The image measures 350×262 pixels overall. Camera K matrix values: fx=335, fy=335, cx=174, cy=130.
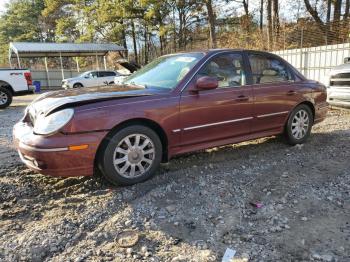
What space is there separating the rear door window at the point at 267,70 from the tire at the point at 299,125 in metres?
0.58

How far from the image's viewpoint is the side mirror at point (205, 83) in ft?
13.7

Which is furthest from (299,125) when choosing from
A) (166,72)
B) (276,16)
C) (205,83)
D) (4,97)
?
(276,16)

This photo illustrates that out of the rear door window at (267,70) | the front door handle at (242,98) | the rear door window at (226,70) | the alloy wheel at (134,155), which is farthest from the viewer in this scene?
the rear door window at (267,70)

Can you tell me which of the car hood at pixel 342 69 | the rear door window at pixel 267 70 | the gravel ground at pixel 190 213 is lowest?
the gravel ground at pixel 190 213

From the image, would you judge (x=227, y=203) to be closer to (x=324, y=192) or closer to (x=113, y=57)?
(x=324, y=192)

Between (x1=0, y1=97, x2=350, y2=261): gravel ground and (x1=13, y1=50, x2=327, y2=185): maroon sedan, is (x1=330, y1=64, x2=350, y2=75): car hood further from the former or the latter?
(x1=0, y1=97, x2=350, y2=261): gravel ground

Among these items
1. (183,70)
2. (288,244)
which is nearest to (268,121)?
(183,70)

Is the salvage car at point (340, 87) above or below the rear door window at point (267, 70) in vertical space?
below

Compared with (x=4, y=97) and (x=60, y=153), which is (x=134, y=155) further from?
(x=4, y=97)

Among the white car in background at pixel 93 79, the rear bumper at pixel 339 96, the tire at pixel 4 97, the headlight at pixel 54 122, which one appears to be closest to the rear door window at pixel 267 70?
the rear bumper at pixel 339 96

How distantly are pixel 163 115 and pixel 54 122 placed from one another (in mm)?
1230

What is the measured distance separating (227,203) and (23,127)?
254cm

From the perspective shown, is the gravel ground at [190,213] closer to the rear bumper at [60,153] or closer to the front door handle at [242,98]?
the rear bumper at [60,153]

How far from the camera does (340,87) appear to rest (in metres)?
7.48
